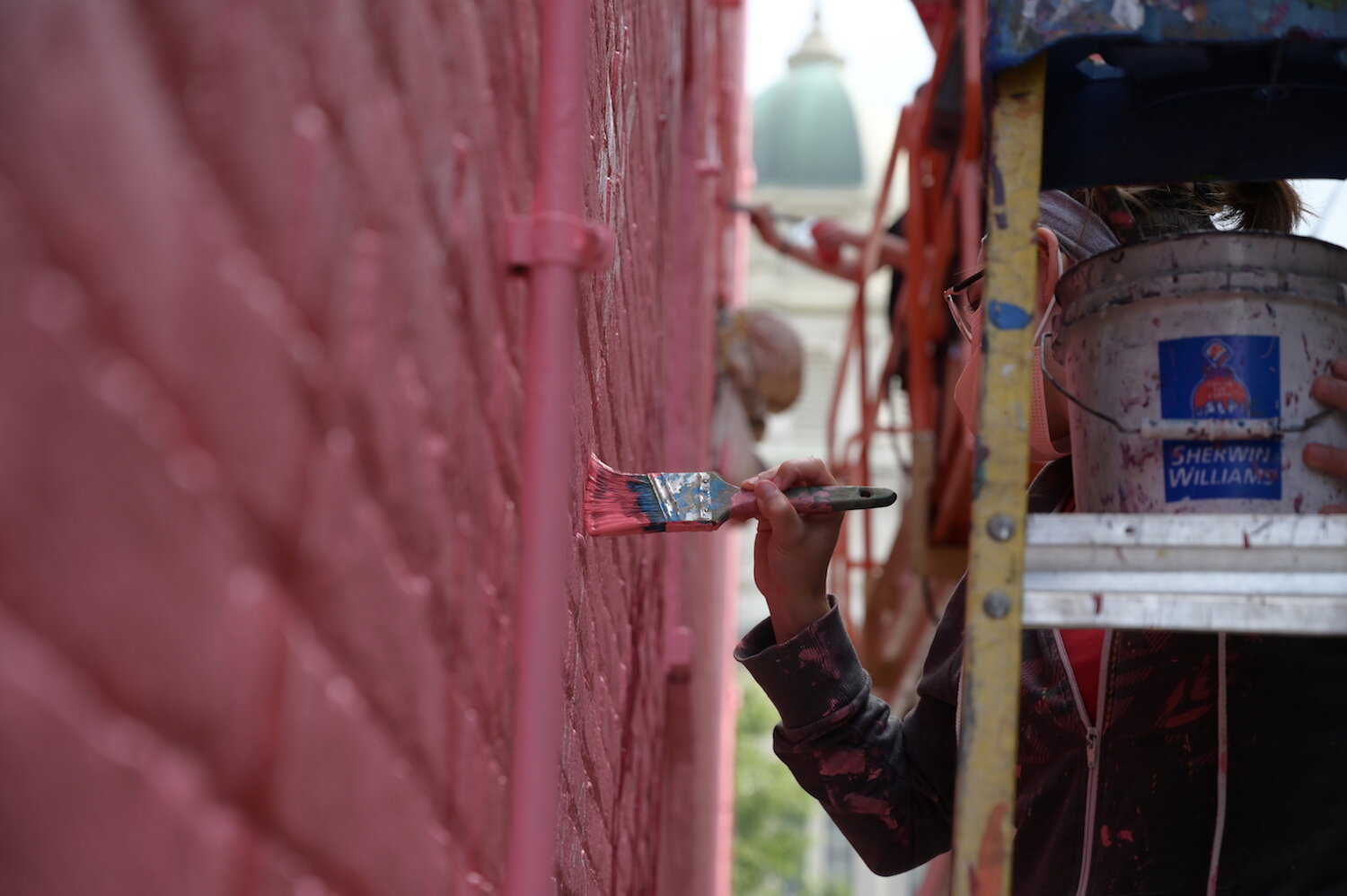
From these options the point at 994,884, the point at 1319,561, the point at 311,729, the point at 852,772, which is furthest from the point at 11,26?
the point at 852,772

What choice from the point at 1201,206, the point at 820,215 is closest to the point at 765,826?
the point at 820,215

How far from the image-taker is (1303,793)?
1.69m

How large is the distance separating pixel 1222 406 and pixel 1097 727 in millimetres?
588

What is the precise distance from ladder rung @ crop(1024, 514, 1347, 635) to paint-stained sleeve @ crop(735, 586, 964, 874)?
0.77 meters

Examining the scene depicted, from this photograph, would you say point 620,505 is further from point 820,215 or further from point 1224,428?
point 820,215

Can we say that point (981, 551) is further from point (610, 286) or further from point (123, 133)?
point (610, 286)

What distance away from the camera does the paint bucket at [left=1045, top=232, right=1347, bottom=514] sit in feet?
4.73

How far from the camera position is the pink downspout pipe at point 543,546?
1.46 meters

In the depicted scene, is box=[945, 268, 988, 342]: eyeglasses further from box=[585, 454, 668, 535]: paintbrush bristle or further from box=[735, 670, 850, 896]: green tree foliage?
box=[735, 670, 850, 896]: green tree foliage

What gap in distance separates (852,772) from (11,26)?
1.75 metres

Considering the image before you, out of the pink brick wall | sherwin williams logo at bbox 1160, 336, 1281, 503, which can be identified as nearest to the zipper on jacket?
sherwin williams logo at bbox 1160, 336, 1281, 503

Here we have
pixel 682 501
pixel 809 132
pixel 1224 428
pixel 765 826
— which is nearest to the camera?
pixel 1224 428

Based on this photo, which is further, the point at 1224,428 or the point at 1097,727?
the point at 1097,727

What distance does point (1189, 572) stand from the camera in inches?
50.8
